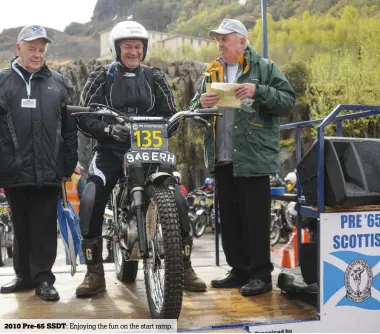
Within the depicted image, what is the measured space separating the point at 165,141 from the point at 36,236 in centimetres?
130

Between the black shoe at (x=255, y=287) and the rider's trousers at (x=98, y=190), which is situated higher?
the rider's trousers at (x=98, y=190)

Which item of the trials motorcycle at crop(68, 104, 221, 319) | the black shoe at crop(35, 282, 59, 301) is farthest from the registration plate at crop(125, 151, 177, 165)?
the black shoe at crop(35, 282, 59, 301)

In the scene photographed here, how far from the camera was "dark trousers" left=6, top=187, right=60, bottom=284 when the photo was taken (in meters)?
3.97

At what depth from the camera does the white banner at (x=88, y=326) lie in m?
2.92

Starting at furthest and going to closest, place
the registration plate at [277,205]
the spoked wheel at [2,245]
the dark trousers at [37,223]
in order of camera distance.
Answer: the registration plate at [277,205], the spoked wheel at [2,245], the dark trousers at [37,223]

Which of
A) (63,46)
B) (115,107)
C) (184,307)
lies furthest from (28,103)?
(63,46)

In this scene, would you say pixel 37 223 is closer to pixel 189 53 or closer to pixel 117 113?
pixel 117 113

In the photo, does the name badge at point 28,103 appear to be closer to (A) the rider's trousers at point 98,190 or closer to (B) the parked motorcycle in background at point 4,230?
(A) the rider's trousers at point 98,190

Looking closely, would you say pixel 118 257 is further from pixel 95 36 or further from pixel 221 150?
pixel 95 36

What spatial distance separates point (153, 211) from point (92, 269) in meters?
0.97

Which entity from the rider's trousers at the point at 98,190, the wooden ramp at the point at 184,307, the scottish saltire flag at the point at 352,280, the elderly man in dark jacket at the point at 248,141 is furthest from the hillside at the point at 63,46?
the scottish saltire flag at the point at 352,280

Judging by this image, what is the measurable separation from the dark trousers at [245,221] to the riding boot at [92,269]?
1.00 m

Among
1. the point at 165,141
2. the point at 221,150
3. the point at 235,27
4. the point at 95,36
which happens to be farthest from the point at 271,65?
the point at 95,36

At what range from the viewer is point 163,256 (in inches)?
123
